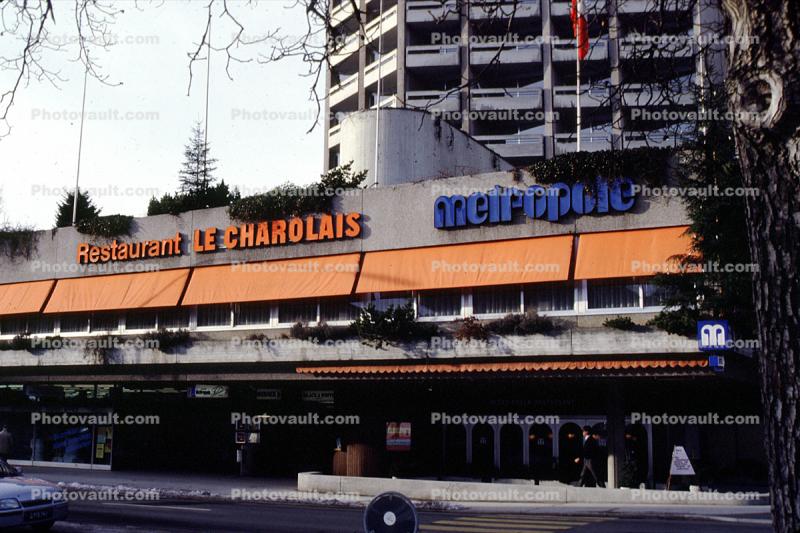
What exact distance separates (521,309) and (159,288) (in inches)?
481

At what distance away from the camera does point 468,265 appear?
78.7ft

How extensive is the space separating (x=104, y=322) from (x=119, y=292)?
1.50 metres

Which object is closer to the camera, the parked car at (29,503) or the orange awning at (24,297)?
the parked car at (29,503)

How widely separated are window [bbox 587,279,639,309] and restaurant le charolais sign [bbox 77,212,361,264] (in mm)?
7218

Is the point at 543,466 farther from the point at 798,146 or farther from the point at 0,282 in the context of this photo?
the point at 798,146

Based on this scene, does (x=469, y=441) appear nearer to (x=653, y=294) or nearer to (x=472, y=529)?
(x=653, y=294)

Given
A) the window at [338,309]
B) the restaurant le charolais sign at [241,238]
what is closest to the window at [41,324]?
the restaurant le charolais sign at [241,238]

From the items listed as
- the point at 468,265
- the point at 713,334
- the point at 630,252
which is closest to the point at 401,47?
the point at 468,265

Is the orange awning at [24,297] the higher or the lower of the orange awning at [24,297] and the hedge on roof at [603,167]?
the lower

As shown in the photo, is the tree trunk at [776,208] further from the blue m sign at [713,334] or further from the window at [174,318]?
the window at [174,318]

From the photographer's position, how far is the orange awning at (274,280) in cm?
2573

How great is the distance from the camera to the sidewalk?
18547 millimetres

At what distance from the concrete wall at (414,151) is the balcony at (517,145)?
16642mm

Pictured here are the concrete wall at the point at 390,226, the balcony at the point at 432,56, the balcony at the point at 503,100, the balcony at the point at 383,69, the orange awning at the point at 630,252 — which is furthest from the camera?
the balcony at the point at 383,69
